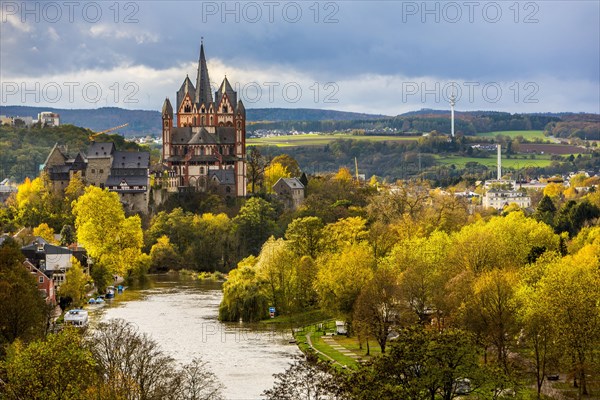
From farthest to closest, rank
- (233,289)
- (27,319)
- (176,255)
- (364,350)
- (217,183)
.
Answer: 1. (217,183)
2. (176,255)
3. (233,289)
4. (364,350)
5. (27,319)

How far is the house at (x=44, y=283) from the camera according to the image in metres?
85.4

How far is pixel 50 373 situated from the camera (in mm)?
45031

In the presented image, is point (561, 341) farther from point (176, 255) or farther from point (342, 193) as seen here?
point (342, 193)

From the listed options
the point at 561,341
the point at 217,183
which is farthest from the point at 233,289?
the point at 217,183

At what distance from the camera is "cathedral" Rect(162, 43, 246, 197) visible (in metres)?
160

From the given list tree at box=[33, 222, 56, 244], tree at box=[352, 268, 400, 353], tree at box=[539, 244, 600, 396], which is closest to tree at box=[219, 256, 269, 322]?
tree at box=[352, 268, 400, 353]

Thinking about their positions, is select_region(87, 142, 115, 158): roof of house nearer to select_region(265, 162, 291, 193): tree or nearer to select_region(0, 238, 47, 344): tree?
select_region(265, 162, 291, 193): tree

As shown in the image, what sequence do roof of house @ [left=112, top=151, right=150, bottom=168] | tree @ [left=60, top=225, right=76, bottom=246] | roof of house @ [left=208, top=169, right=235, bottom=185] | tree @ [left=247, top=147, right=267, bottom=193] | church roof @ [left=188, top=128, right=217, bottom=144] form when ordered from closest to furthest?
tree @ [left=60, top=225, right=76, bottom=246], roof of house @ [left=112, top=151, right=150, bottom=168], roof of house @ [left=208, top=169, right=235, bottom=185], church roof @ [left=188, top=128, right=217, bottom=144], tree @ [left=247, top=147, right=267, bottom=193]

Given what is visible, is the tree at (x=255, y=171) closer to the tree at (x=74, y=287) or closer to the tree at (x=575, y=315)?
the tree at (x=74, y=287)

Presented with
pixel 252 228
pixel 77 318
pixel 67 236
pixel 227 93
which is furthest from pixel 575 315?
pixel 227 93

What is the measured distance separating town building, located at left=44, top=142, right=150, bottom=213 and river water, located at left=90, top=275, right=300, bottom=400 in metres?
39.5

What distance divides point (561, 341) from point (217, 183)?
107m

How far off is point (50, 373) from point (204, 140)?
396 feet

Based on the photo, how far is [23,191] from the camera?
142 meters
